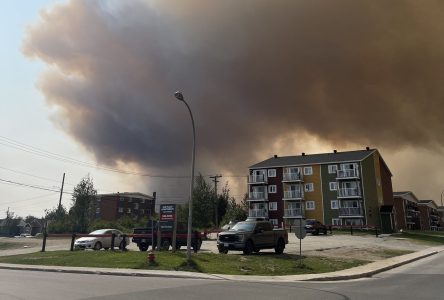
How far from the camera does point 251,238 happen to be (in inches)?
939

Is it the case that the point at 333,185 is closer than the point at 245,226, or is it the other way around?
the point at 245,226

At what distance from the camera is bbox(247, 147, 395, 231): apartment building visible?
230 ft

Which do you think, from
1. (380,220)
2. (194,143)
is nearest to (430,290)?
(194,143)

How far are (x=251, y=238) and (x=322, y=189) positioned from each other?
5246 cm

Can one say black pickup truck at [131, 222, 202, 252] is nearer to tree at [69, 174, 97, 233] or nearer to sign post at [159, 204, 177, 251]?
sign post at [159, 204, 177, 251]

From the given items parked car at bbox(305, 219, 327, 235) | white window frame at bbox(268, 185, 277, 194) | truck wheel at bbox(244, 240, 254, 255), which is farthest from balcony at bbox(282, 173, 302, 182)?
truck wheel at bbox(244, 240, 254, 255)

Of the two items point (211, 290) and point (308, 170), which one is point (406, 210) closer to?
point (308, 170)

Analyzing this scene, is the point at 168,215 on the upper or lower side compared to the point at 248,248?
upper

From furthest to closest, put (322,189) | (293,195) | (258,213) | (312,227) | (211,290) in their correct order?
(258,213) < (293,195) < (322,189) < (312,227) < (211,290)

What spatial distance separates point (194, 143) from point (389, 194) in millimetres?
76823

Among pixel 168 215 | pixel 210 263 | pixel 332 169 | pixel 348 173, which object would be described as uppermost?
pixel 332 169

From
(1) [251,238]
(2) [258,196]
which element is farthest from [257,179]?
(1) [251,238]

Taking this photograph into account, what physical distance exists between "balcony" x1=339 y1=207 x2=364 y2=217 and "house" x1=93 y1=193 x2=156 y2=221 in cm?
6289

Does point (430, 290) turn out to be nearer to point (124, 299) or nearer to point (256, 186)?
point (124, 299)
